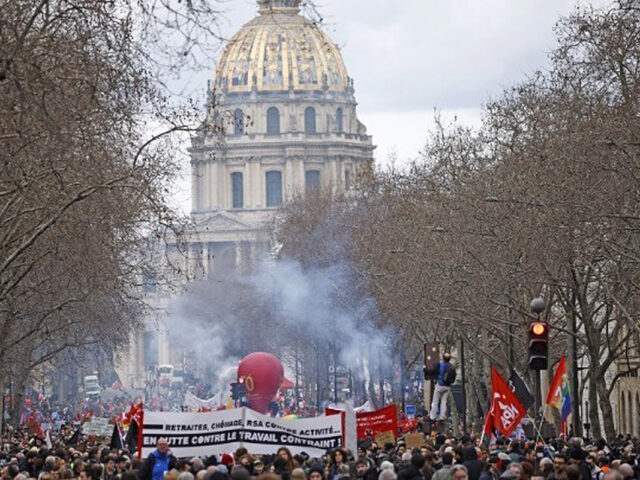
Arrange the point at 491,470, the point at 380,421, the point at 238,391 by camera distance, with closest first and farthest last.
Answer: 1. the point at 491,470
2. the point at 380,421
3. the point at 238,391

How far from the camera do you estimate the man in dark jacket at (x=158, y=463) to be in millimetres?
29773

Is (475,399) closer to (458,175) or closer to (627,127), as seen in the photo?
(458,175)

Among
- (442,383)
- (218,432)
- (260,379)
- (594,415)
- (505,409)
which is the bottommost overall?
(218,432)

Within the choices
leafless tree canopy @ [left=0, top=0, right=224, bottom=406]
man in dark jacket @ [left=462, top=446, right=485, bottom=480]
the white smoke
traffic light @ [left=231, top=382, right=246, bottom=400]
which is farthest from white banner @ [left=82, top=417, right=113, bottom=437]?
the white smoke

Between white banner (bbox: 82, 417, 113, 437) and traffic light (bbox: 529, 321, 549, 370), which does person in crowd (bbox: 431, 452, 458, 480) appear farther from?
white banner (bbox: 82, 417, 113, 437)

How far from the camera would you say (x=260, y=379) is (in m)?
83.1

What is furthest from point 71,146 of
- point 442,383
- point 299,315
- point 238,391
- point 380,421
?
point 299,315

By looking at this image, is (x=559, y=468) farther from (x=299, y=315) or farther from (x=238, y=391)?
(x=299, y=315)

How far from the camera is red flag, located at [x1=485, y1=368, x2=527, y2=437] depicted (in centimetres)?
3797

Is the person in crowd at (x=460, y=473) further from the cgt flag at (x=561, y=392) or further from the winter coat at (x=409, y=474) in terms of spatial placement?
the cgt flag at (x=561, y=392)

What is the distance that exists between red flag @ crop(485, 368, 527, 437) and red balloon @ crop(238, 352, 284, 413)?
43.5 m

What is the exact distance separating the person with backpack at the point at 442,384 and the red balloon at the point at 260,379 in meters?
21.8

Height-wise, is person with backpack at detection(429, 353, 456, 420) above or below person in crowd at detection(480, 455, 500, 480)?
above

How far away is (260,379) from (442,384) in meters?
27.4
